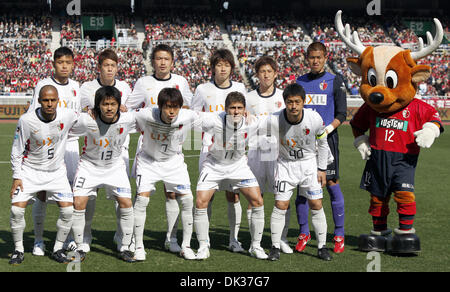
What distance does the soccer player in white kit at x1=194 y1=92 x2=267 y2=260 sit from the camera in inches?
238

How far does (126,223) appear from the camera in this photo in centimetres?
593

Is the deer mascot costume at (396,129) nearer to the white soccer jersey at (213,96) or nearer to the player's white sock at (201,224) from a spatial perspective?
the white soccer jersey at (213,96)

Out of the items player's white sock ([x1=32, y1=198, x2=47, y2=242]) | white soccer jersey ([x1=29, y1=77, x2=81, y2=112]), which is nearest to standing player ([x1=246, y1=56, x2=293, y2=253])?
white soccer jersey ([x1=29, y1=77, x2=81, y2=112])

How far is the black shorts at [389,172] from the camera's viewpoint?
6.12 metres

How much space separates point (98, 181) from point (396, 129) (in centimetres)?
322

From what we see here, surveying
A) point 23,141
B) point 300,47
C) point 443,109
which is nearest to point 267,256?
point 23,141

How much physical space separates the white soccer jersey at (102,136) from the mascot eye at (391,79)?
9.08ft

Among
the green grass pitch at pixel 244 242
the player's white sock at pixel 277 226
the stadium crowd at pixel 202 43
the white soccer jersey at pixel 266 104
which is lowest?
the green grass pitch at pixel 244 242

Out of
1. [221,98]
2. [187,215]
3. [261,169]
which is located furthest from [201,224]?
[221,98]

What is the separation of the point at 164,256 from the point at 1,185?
5.86 metres

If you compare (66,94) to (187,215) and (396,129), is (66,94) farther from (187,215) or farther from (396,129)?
(396,129)

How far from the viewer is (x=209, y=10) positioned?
42.5 meters

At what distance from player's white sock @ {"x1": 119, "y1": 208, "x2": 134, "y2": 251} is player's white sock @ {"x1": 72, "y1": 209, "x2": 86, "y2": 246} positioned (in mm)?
399

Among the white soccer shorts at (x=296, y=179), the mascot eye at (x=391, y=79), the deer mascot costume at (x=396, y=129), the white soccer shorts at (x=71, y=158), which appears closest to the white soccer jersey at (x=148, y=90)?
the white soccer shorts at (x=71, y=158)
